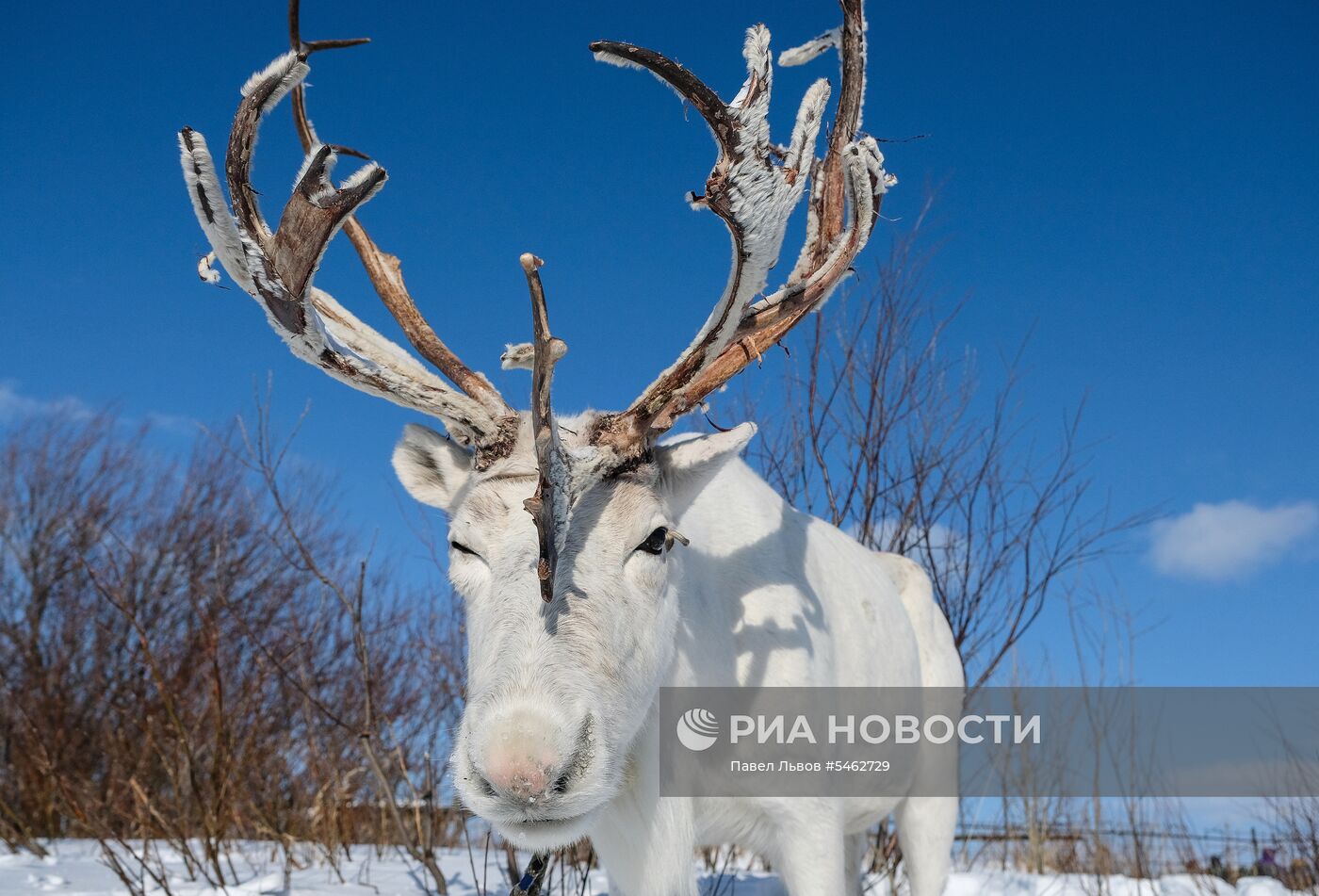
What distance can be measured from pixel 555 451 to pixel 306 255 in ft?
2.92

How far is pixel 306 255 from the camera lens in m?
2.56

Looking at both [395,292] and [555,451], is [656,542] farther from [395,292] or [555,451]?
[395,292]

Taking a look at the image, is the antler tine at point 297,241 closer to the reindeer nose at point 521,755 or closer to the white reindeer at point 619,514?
the white reindeer at point 619,514

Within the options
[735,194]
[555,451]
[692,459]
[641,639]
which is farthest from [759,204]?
[641,639]

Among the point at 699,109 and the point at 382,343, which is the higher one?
the point at 699,109

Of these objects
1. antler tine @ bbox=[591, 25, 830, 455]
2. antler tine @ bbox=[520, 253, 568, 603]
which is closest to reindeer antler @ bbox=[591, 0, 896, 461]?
antler tine @ bbox=[591, 25, 830, 455]

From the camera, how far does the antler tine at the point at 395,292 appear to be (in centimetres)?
259

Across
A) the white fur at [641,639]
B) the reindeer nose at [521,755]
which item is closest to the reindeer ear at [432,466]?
the white fur at [641,639]

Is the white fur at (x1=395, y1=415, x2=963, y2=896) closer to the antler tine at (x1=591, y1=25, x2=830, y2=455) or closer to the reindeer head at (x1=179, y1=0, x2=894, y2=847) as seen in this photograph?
the reindeer head at (x1=179, y1=0, x2=894, y2=847)

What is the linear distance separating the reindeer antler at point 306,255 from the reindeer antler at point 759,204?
1.43 ft

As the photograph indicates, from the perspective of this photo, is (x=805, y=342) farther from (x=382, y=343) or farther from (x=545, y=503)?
(x=545, y=503)

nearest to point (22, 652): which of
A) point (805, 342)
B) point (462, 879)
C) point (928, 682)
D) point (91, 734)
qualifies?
point (91, 734)

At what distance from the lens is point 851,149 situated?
3.10 m

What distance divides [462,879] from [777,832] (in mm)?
3272
